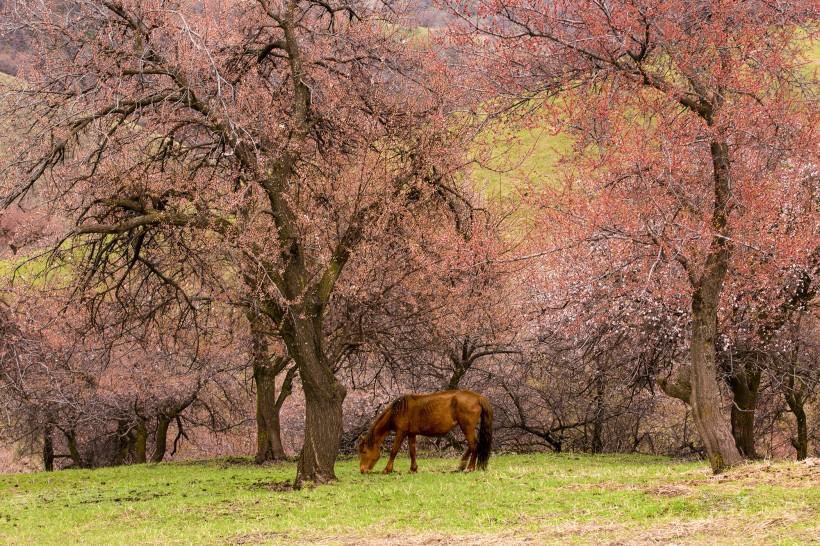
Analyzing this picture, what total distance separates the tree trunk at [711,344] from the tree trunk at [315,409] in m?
7.57

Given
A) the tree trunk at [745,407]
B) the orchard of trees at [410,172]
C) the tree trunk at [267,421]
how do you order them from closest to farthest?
1. the orchard of trees at [410,172]
2. the tree trunk at [745,407]
3. the tree trunk at [267,421]

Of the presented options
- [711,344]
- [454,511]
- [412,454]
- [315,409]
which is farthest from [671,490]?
[412,454]

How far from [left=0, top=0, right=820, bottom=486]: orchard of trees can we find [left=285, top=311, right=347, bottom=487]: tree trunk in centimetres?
5

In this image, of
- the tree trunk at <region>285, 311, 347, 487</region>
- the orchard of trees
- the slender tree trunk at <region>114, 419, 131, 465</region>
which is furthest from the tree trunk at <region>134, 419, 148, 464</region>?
the tree trunk at <region>285, 311, 347, 487</region>

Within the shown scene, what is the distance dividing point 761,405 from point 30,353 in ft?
85.5

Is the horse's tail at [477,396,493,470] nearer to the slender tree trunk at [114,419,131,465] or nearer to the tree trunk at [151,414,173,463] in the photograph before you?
the tree trunk at [151,414,173,463]

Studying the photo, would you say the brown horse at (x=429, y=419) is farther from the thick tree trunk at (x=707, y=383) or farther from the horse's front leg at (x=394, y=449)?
the thick tree trunk at (x=707, y=383)

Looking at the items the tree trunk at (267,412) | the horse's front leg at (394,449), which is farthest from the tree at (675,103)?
the tree trunk at (267,412)

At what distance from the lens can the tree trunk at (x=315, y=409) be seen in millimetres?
19000

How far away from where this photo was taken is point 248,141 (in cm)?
1816

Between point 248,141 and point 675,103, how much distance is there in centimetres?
857

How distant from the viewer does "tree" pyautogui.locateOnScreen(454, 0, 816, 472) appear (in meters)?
14.7

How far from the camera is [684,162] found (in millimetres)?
16469

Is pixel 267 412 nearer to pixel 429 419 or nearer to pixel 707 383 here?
pixel 429 419
